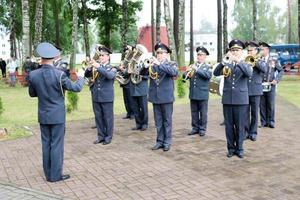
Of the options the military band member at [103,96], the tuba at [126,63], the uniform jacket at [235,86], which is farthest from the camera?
the tuba at [126,63]

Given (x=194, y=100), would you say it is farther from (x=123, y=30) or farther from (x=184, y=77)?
(x=123, y=30)

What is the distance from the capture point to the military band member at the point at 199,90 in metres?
8.72

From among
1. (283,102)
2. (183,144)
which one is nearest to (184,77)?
(183,144)

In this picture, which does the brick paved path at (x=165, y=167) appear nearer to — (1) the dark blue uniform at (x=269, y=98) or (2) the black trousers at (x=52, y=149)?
(2) the black trousers at (x=52, y=149)

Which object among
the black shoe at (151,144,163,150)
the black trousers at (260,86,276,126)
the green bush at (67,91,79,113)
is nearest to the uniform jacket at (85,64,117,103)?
the black shoe at (151,144,163,150)

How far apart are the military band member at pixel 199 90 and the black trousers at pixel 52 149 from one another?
3457 millimetres

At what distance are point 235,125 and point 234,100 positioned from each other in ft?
1.34

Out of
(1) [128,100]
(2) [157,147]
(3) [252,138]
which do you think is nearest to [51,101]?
(2) [157,147]

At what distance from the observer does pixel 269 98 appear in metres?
9.71

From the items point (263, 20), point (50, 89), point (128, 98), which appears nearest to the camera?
point (50, 89)

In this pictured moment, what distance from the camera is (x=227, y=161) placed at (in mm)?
6996

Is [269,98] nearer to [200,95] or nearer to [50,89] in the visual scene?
[200,95]

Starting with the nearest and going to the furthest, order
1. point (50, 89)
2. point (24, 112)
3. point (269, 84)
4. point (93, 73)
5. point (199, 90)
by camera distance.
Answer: point (50, 89)
point (93, 73)
point (199, 90)
point (269, 84)
point (24, 112)

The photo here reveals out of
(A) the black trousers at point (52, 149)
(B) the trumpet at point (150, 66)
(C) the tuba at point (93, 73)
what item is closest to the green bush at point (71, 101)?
(C) the tuba at point (93, 73)
